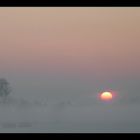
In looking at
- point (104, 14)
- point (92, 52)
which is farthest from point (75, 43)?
point (104, 14)

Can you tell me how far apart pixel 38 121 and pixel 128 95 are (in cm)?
58

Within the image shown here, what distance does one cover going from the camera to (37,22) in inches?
84.4

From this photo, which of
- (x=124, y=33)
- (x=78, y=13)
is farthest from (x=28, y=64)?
(x=124, y=33)

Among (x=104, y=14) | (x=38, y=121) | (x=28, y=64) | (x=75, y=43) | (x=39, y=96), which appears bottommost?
(x=38, y=121)

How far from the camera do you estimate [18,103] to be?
208cm

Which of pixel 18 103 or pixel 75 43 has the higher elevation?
pixel 75 43

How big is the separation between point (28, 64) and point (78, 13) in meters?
0.45

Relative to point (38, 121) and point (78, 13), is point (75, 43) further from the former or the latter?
point (38, 121)

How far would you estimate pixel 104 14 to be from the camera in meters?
2.16

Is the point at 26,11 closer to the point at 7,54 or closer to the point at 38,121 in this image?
the point at 7,54

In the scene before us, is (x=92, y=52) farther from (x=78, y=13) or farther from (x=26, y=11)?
(x=26, y=11)

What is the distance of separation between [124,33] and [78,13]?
1.04 feet

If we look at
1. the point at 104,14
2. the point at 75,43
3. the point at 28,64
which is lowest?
the point at 28,64

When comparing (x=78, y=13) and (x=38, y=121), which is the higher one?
(x=78, y=13)
